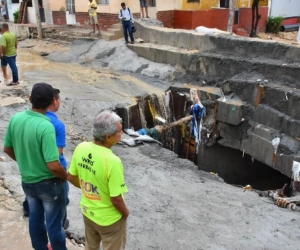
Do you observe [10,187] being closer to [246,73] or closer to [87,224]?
[87,224]

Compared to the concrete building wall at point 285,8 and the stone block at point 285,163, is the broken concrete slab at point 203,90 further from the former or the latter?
the concrete building wall at point 285,8

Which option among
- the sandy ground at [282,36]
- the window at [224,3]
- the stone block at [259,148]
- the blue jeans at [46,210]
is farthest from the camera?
the sandy ground at [282,36]

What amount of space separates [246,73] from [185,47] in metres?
3.01

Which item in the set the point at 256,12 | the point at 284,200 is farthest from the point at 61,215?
the point at 256,12

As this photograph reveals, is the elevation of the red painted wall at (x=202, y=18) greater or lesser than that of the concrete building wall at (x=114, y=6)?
lesser

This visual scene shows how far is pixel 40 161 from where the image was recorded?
3195 mm

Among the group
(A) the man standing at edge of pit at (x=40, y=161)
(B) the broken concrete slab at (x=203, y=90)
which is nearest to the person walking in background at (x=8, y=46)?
(B) the broken concrete slab at (x=203, y=90)

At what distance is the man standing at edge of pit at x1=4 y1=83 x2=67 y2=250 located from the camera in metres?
3.09

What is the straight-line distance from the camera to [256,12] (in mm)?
17562

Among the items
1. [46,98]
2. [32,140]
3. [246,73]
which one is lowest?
[246,73]

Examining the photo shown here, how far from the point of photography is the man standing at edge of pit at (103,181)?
110 inches

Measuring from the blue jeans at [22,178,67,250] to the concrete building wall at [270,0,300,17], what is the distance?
1922 centimetres

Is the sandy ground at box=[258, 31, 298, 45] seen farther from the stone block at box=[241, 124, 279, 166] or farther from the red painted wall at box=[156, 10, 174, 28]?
the stone block at box=[241, 124, 279, 166]

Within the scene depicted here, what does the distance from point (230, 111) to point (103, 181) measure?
756cm
